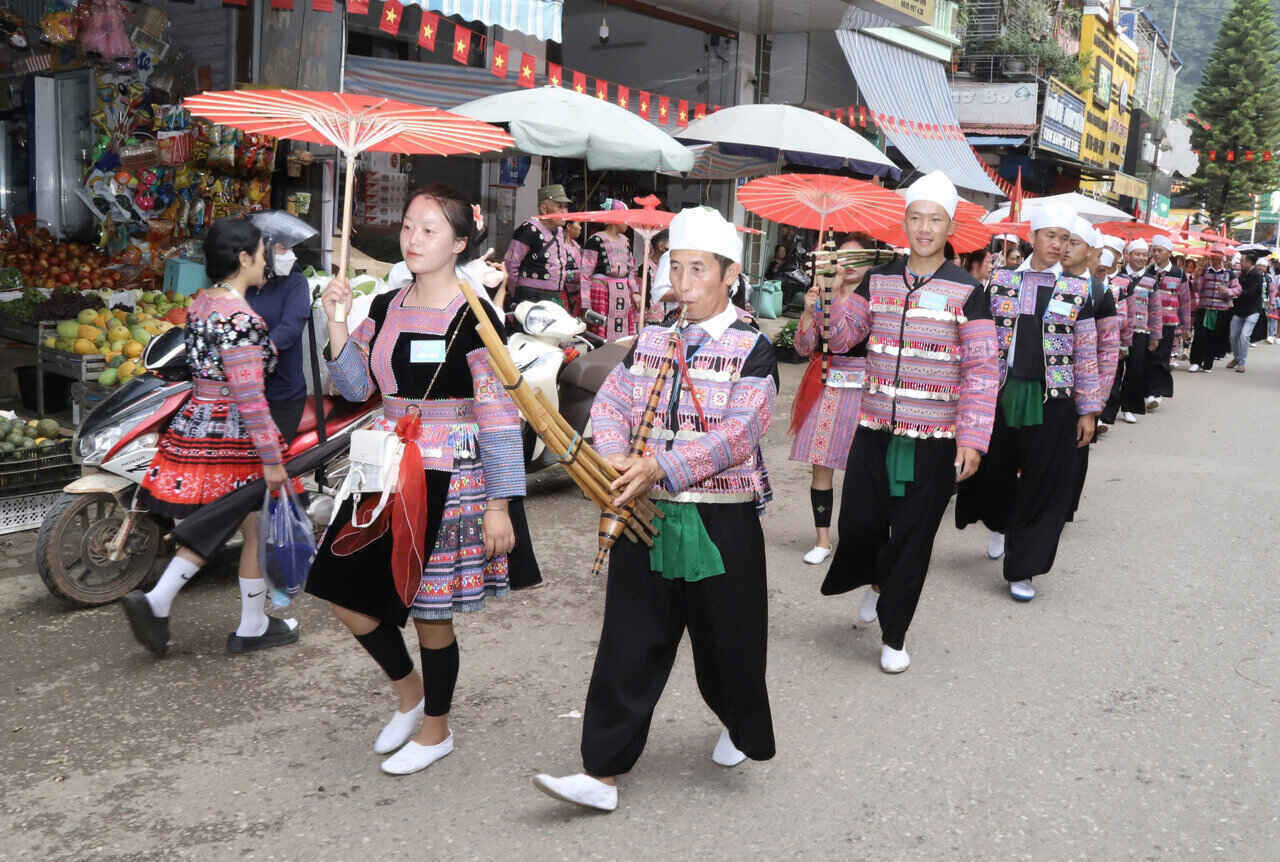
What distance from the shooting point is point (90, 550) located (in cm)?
498

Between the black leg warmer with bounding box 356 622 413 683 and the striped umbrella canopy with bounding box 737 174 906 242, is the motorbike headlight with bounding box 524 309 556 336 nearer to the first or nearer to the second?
the striped umbrella canopy with bounding box 737 174 906 242

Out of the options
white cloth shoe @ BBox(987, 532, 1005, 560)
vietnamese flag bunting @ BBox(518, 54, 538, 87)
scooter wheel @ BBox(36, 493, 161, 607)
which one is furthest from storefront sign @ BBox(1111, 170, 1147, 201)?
scooter wheel @ BBox(36, 493, 161, 607)

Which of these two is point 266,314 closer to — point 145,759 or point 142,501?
point 142,501

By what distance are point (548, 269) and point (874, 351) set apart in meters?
5.51

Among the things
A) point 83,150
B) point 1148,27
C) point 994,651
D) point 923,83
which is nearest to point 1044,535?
point 994,651

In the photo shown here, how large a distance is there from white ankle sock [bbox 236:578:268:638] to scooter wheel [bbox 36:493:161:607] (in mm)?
794

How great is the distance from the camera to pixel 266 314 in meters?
4.75

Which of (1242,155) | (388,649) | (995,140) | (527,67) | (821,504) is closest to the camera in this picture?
(388,649)

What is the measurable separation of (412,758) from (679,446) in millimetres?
1343

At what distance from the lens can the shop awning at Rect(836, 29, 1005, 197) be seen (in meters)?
17.8

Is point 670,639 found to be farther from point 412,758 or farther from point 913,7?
point 913,7

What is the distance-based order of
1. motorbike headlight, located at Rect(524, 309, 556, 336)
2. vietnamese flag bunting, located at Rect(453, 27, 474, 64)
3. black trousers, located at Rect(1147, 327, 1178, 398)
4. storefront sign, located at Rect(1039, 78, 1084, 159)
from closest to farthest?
motorbike headlight, located at Rect(524, 309, 556, 336), vietnamese flag bunting, located at Rect(453, 27, 474, 64), black trousers, located at Rect(1147, 327, 1178, 398), storefront sign, located at Rect(1039, 78, 1084, 159)

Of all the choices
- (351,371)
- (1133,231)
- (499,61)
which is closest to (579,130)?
(499,61)

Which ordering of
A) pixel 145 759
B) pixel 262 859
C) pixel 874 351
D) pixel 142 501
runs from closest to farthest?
1. pixel 262 859
2. pixel 145 759
3. pixel 142 501
4. pixel 874 351
